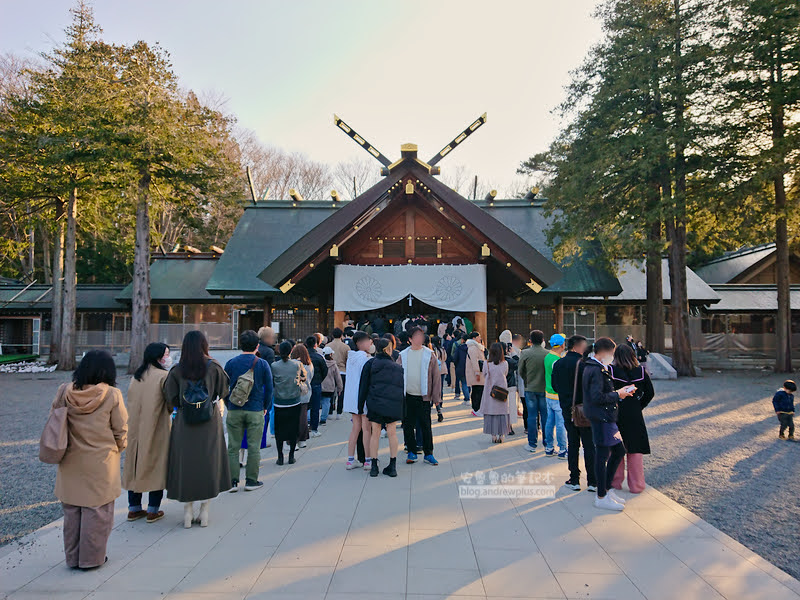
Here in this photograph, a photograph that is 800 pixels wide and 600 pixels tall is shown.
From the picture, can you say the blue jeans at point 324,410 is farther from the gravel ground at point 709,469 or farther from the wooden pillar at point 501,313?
the wooden pillar at point 501,313

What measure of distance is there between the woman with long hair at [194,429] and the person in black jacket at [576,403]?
12.8 feet

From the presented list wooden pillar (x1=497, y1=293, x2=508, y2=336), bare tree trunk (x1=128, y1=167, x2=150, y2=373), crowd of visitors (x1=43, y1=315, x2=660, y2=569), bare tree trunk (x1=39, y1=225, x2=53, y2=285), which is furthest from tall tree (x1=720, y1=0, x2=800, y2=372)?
bare tree trunk (x1=39, y1=225, x2=53, y2=285)

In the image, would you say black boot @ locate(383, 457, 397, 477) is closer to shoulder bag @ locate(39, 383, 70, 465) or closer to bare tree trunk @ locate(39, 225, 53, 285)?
shoulder bag @ locate(39, 383, 70, 465)

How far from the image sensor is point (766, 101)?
16.6 meters

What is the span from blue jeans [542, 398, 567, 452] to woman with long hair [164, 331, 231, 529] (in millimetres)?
4515

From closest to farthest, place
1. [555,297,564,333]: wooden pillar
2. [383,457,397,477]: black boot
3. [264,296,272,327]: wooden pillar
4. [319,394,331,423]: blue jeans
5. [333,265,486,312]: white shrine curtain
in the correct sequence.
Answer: [383,457,397,477]: black boot → [319,394,331,423]: blue jeans → [333,265,486,312]: white shrine curtain → [555,297,564,333]: wooden pillar → [264,296,272,327]: wooden pillar

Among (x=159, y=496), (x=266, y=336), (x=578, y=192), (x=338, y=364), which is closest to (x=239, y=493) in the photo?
(x=159, y=496)

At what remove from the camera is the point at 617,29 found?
1786 centimetres

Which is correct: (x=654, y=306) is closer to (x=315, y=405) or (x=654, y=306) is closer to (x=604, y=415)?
(x=315, y=405)

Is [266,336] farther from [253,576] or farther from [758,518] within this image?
[758,518]

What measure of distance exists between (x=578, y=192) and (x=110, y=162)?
55.6 feet

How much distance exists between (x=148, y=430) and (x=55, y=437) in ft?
3.13

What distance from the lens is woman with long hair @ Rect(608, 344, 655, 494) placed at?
17.5 ft

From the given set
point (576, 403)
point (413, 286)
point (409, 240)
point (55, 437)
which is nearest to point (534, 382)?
point (576, 403)
